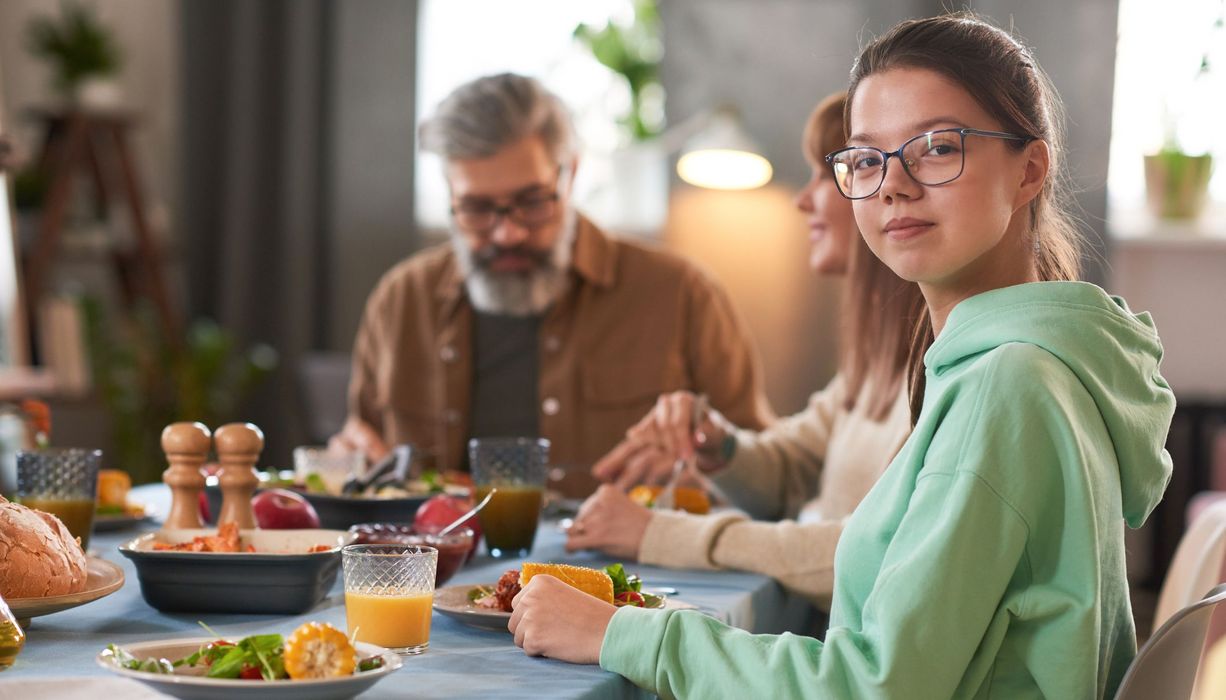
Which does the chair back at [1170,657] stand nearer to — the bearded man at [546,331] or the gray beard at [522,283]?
the bearded man at [546,331]

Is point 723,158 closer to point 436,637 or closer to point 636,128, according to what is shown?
point 636,128

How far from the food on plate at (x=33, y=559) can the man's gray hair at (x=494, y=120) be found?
1.65 m

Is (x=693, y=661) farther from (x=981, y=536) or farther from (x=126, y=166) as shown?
(x=126, y=166)

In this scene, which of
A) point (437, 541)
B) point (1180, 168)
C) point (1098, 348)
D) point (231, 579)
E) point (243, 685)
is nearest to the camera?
point (243, 685)

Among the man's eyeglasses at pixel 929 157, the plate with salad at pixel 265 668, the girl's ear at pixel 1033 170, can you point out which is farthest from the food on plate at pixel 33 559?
the girl's ear at pixel 1033 170

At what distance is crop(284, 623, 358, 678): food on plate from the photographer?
102 cm

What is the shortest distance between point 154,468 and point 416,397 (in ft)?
8.91

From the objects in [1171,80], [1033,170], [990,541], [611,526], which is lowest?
[611,526]

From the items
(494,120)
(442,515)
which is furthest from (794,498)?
(494,120)

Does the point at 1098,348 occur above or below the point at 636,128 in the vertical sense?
below

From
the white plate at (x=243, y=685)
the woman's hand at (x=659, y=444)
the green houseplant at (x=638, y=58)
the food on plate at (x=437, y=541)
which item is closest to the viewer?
the white plate at (x=243, y=685)

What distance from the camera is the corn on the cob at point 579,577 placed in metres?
1.32

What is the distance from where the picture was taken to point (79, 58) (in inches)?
216

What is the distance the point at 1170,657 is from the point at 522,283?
2011mm
